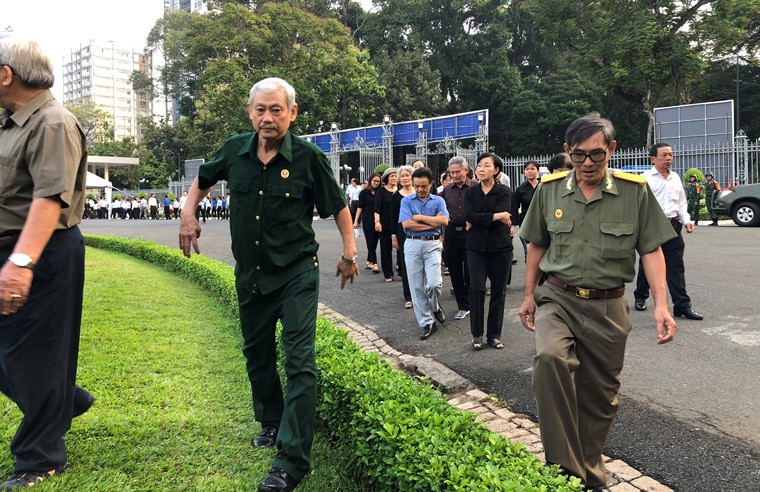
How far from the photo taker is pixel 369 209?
35.6 feet

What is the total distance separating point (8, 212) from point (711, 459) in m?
3.84

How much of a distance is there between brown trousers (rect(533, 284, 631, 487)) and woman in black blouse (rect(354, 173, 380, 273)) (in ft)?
24.9

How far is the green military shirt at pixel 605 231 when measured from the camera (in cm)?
300

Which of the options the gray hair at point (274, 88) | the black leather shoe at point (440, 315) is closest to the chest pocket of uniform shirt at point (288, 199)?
the gray hair at point (274, 88)

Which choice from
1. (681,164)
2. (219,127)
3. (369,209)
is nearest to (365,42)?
(219,127)

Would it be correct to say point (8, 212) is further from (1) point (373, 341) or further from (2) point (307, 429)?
(1) point (373, 341)

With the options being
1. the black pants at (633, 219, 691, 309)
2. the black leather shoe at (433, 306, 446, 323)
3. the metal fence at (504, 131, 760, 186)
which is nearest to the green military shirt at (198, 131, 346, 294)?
the black leather shoe at (433, 306, 446, 323)

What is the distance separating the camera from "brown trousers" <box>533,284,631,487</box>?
281cm

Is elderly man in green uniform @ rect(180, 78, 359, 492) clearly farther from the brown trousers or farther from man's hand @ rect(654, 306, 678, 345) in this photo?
man's hand @ rect(654, 306, 678, 345)

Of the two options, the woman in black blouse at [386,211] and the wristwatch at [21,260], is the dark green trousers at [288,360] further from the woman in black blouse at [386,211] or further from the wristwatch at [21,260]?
the woman in black blouse at [386,211]

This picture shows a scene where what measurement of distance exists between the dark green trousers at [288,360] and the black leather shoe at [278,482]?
0.08 ft

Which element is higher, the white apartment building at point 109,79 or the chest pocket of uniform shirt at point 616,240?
the white apartment building at point 109,79

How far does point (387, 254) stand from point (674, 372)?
5.74 meters

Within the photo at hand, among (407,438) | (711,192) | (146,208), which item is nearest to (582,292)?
(407,438)
